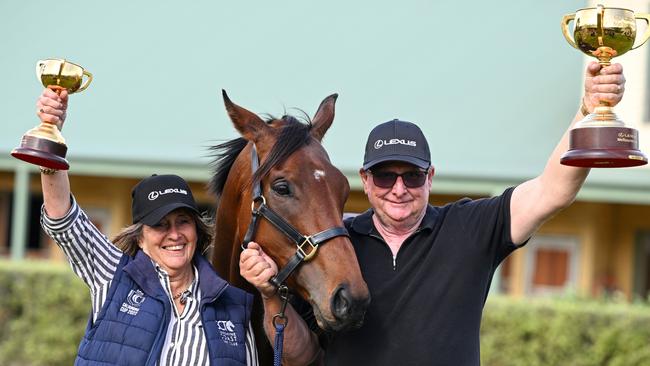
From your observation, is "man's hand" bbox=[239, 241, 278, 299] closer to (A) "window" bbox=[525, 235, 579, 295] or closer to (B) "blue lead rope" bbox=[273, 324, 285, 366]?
(B) "blue lead rope" bbox=[273, 324, 285, 366]

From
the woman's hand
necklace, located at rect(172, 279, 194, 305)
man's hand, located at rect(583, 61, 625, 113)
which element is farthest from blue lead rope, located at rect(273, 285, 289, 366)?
man's hand, located at rect(583, 61, 625, 113)

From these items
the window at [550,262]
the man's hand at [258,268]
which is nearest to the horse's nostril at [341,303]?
the man's hand at [258,268]

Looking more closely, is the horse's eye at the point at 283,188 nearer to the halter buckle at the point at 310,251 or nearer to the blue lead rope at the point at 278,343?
the halter buckle at the point at 310,251

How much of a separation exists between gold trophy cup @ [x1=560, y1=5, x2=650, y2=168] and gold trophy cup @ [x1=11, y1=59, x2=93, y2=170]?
1799 millimetres

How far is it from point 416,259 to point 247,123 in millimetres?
868

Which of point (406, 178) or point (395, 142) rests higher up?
point (395, 142)

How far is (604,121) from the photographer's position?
334cm

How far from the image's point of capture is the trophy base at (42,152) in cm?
353

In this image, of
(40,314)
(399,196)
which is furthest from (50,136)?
(40,314)

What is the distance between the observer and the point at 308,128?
4.02 m

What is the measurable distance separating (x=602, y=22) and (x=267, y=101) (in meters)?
11.2

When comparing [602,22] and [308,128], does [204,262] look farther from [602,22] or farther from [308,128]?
[602,22]

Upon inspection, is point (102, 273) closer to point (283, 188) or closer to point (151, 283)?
point (151, 283)

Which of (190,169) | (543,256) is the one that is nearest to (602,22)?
(190,169)
